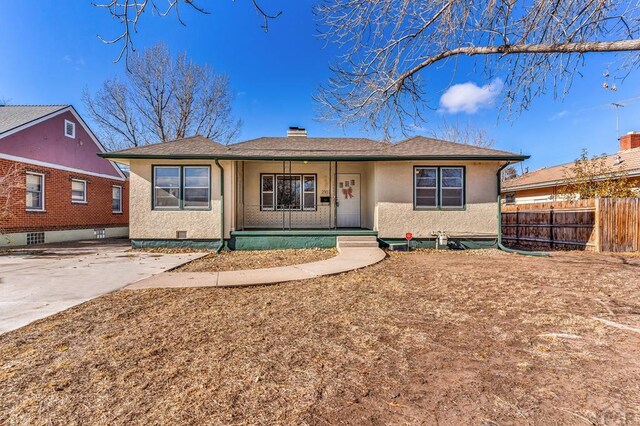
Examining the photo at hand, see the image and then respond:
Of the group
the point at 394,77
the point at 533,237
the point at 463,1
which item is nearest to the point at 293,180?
the point at 394,77

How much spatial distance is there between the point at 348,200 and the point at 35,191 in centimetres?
1268

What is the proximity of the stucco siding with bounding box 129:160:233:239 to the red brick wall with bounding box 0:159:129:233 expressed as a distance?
16.8 ft

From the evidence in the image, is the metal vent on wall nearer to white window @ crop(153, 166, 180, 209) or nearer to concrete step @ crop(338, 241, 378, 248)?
white window @ crop(153, 166, 180, 209)

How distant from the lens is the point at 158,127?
22.3 meters

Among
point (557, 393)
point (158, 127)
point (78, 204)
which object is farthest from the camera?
point (158, 127)

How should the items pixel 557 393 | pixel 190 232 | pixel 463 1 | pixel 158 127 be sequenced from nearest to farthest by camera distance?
1. pixel 557 393
2. pixel 463 1
3. pixel 190 232
4. pixel 158 127

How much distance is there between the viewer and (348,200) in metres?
12.4

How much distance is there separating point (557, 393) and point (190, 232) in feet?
32.4

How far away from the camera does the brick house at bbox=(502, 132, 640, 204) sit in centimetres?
1339

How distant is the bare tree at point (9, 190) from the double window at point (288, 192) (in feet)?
27.6

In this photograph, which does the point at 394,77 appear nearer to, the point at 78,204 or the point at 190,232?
the point at 190,232

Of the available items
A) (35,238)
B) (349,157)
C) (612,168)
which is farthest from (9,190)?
(612,168)

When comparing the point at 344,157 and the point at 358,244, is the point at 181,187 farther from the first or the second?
the point at 358,244

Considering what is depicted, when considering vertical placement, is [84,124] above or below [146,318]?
above
